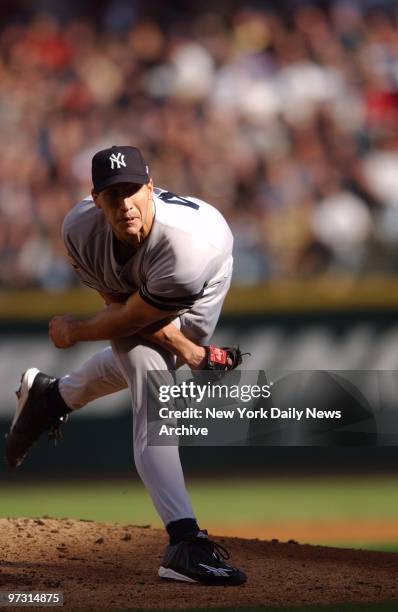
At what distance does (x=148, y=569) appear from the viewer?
420 cm

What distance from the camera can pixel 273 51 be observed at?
916 cm

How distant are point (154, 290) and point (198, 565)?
3.17 ft

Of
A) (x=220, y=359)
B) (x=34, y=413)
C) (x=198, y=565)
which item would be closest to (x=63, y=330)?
(x=220, y=359)

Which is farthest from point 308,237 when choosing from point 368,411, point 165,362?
point 165,362

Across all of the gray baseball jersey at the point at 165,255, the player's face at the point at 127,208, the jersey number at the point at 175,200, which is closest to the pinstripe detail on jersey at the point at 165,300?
the gray baseball jersey at the point at 165,255

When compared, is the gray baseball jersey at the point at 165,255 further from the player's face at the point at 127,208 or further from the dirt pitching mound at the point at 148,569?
the dirt pitching mound at the point at 148,569

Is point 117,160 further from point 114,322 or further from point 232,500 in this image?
point 232,500

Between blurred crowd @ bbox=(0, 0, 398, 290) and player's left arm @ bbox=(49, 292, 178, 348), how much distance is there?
335 cm

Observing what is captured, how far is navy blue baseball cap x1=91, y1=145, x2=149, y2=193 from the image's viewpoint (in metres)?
3.63

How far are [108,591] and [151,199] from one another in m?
1.34

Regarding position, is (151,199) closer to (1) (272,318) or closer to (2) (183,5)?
(1) (272,318)

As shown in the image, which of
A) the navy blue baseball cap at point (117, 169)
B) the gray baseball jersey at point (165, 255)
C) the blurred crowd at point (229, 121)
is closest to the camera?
the navy blue baseball cap at point (117, 169)

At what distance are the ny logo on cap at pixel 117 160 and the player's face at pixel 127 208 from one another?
6 cm

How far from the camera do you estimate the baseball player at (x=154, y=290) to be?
371 centimetres
